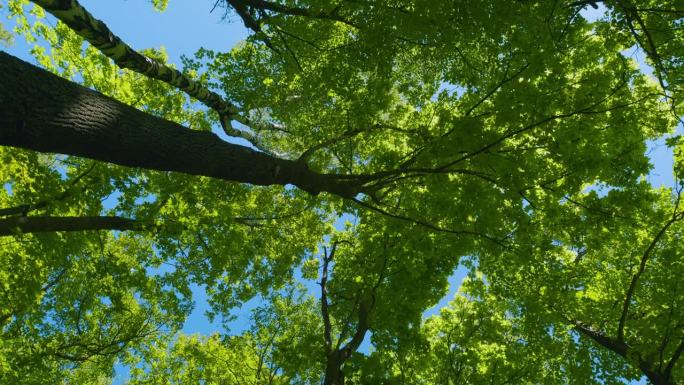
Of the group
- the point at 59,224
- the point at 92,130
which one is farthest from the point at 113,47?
the point at 59,224

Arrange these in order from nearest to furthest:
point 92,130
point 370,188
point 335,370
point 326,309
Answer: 1. point 92,130
2. point 370,188
3. point 335,370
4. point 326,309

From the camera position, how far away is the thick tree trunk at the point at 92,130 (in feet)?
8.37

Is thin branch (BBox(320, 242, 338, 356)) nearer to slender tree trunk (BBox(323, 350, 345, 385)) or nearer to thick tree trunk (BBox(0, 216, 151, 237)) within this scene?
slender tree trunk (BBox(323, 350, 345, 385))

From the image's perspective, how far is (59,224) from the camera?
6.50m

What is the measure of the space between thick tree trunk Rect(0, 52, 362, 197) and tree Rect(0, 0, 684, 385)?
0.01 metres

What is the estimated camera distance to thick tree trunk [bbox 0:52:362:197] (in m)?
2.55

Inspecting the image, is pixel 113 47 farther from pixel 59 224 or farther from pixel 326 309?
pixel 326 309

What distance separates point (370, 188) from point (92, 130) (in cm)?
396

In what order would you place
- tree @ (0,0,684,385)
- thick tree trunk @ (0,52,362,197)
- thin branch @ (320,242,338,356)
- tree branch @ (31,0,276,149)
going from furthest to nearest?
1. thin branch @ (320,242,338,356)
2. tree @ (0,0,684,385)
3. tree branch @ (31,0,276,149)
4. thick tree trunk @ (0,52,362,197)

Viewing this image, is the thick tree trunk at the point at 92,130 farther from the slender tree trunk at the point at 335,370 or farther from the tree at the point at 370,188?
the slender tree trunk at the point at 335,370

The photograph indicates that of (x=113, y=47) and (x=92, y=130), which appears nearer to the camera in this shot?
(x=92, y=130)

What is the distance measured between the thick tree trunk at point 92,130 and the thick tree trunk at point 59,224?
3302mm

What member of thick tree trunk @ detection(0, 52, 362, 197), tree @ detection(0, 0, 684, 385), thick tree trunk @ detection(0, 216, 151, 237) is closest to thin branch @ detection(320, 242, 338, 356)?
tree @ detection(0, 0, 684, 385)

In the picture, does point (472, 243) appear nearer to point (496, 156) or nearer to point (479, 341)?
point (496, 156)
